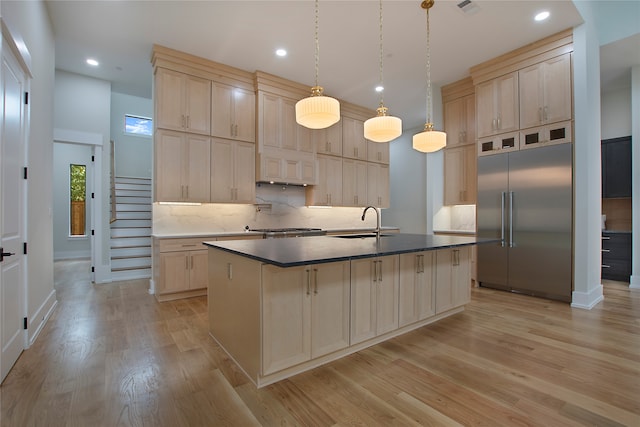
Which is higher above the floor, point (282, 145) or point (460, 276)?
point (282, 145)

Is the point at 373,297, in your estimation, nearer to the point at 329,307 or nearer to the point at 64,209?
the point at 329,307

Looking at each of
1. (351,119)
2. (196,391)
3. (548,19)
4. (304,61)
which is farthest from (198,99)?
(548,19)

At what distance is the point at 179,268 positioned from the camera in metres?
4.05

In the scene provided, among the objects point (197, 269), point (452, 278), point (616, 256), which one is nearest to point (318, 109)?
point (452, 278)

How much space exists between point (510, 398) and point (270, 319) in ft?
5.22

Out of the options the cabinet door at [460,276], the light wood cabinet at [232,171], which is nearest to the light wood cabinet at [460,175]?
the cabinet door at [460,276]

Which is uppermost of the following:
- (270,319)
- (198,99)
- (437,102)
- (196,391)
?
(437,102)

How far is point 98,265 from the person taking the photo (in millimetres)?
4965

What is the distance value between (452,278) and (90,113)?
610cm

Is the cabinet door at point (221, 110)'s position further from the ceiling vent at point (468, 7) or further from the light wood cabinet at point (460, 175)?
the light wood cabinet at point (460, 175)

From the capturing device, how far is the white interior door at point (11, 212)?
A: 6.81 feet

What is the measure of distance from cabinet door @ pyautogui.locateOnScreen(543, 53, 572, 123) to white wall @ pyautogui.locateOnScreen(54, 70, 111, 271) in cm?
682

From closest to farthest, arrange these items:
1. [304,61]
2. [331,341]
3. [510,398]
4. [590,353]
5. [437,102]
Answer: [510,398]
[331,341]
[590,353]
[304,61]
[437,102]

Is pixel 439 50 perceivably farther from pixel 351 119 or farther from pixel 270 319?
pixel 270 319
